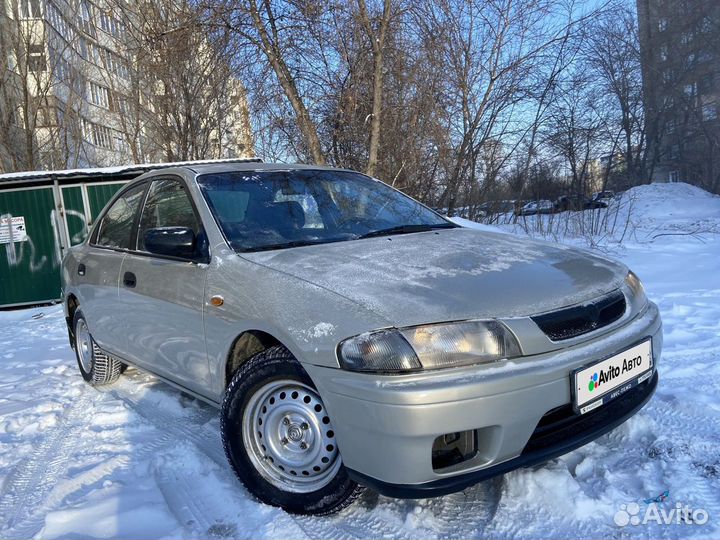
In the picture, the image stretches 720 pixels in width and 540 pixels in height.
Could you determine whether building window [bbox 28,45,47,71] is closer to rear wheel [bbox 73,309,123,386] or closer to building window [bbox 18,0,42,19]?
building window [bbox 18,0,42,19]

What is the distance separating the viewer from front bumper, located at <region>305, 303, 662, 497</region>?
5.99 ft

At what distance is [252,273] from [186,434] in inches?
51.3

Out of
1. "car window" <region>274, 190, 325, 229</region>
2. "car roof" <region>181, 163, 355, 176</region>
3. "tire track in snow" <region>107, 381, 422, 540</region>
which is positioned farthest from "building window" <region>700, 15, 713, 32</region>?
"tire track in snow" <region>107, 381, 422, 540</region>

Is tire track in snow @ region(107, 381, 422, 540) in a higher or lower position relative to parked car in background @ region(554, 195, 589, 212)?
lower

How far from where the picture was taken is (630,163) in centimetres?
2666

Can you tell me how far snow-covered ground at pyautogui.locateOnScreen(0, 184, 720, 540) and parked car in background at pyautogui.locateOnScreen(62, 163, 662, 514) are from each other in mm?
260

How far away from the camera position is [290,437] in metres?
2.27

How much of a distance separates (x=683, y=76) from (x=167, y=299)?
32.0m

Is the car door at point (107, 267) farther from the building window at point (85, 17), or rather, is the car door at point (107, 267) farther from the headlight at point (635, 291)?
the building window at point (85, 17)

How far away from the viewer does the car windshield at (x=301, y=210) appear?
283 centimetres

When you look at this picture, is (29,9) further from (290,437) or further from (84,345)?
(290,437)

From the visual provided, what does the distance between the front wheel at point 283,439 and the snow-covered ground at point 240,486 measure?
0.34 ft

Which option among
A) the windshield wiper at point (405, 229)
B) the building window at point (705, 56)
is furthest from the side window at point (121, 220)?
the building window at point (705, 56)

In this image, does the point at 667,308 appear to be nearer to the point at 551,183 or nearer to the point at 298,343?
the point at 298,343
